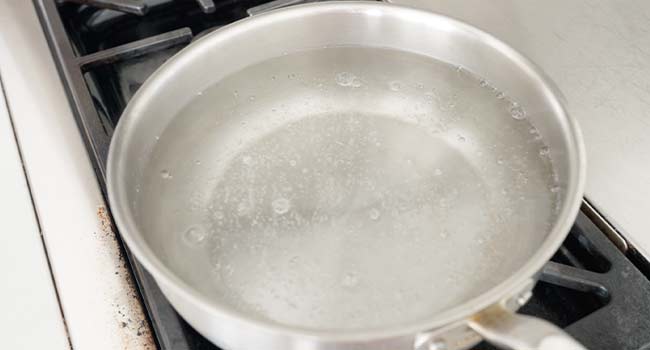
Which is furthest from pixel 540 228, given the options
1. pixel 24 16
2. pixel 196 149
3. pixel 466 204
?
pixel 24 16

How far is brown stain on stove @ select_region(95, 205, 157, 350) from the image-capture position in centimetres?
53

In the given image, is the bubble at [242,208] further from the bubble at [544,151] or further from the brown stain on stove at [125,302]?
the bubble at [544,151]

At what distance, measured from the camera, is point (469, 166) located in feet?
1.98

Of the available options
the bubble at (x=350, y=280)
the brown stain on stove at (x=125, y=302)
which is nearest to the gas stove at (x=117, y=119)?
the brown stain on stove at (x=125, y=302)

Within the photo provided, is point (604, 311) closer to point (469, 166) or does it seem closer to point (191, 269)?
point (469, 166)

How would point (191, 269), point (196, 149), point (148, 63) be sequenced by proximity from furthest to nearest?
point (148, 63) < point (196, 149) < point (191, 269)

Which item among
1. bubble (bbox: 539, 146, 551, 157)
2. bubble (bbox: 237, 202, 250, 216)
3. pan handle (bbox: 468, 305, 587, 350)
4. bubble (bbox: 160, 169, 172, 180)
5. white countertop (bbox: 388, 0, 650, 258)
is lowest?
white countertop (bbox: 388, 0, 650, 258)

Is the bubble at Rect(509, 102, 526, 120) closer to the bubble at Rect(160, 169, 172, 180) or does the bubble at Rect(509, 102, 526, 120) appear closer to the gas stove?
the gas stove

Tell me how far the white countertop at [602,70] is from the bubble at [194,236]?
344mm

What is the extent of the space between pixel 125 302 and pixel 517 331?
1.02 ft

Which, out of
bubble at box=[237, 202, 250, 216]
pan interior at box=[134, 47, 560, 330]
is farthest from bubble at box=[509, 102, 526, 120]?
bubble at box=[237, 202, 250, 216]

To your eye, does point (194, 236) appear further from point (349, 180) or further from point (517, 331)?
point (517, 331)

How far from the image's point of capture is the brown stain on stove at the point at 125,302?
53cm

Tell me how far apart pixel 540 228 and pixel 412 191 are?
110 mm
